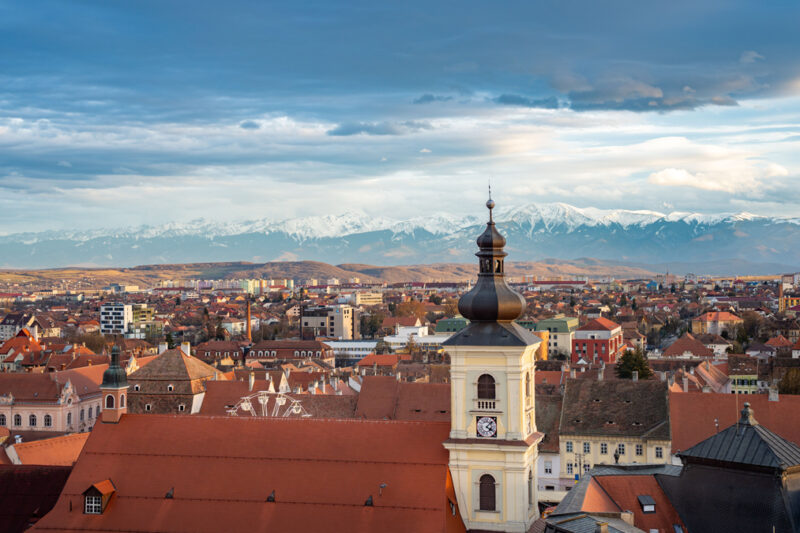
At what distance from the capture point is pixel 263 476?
132ft

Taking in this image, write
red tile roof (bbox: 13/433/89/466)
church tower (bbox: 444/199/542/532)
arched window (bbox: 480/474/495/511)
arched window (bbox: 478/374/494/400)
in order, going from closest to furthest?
1. church tower (bbox: 444/199/542/532)
2. arched window (bbox: 480/474/495/511)
3. arched window (bbox: 478/374/494/400)
4. red tile roof (bbox: 13/433/89/466)

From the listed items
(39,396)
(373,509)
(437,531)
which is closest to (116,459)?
(373,509)

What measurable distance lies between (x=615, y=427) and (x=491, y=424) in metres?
37.6

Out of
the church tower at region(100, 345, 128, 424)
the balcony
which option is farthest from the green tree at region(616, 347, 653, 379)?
the church tower at region(100, 345, 128, 424)

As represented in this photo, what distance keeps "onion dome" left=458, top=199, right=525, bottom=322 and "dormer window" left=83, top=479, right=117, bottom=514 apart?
1650 centimetres

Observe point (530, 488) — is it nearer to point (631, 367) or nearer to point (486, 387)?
point (486, 387)

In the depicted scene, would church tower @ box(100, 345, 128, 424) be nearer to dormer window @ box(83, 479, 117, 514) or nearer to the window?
dormer window @ box(83, 479, 117, 514)

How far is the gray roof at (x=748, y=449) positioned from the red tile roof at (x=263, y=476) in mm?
14929

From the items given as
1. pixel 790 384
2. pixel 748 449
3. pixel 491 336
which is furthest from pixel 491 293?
pixel 790 384

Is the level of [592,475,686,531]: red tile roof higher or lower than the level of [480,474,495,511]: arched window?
lower

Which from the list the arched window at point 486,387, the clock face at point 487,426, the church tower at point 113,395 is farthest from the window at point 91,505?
the arched window at point 486,387

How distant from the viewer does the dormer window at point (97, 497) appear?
40406 millimetres

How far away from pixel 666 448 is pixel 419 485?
39113mm

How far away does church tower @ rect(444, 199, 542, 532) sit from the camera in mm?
40094
